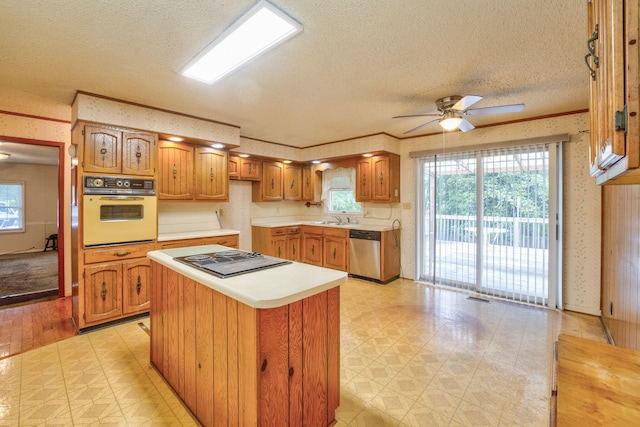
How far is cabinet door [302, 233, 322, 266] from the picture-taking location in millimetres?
5340

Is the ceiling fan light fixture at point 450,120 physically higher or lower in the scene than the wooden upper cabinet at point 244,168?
higher

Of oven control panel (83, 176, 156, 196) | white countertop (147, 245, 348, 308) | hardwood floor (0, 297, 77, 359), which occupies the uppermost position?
oven control panel (83, 176, 156, 196)

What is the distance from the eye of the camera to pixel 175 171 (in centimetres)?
374

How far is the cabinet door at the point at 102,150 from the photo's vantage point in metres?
2.88

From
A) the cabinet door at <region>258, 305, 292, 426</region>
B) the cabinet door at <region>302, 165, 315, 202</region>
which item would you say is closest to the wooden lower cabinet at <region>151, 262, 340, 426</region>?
the cabinet door at <region>258, 305, 292, 426</region>

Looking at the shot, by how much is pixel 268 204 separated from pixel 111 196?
2.97m

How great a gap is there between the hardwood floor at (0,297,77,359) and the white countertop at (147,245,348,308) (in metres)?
2.01

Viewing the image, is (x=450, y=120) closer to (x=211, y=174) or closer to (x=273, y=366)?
(x=273, y=366)

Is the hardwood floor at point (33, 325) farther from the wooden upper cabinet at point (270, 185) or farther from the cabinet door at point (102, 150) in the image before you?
the wooden upper cabinet at point (270, 185)

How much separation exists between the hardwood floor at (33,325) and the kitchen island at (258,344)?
6.05 ft

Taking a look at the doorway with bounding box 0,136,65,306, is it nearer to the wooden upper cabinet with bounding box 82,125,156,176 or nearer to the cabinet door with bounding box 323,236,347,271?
the wooden upper cabinet with bounding box 82,125,156,176

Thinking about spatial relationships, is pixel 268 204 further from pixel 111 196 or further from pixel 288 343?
pixel 288 343

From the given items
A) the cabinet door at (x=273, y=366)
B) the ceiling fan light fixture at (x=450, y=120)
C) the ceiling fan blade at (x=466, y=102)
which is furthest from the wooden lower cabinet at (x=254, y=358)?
the ceiling fan light fixture at (x=450, y=120)

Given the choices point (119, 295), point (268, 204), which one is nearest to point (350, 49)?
point (119, 295)
